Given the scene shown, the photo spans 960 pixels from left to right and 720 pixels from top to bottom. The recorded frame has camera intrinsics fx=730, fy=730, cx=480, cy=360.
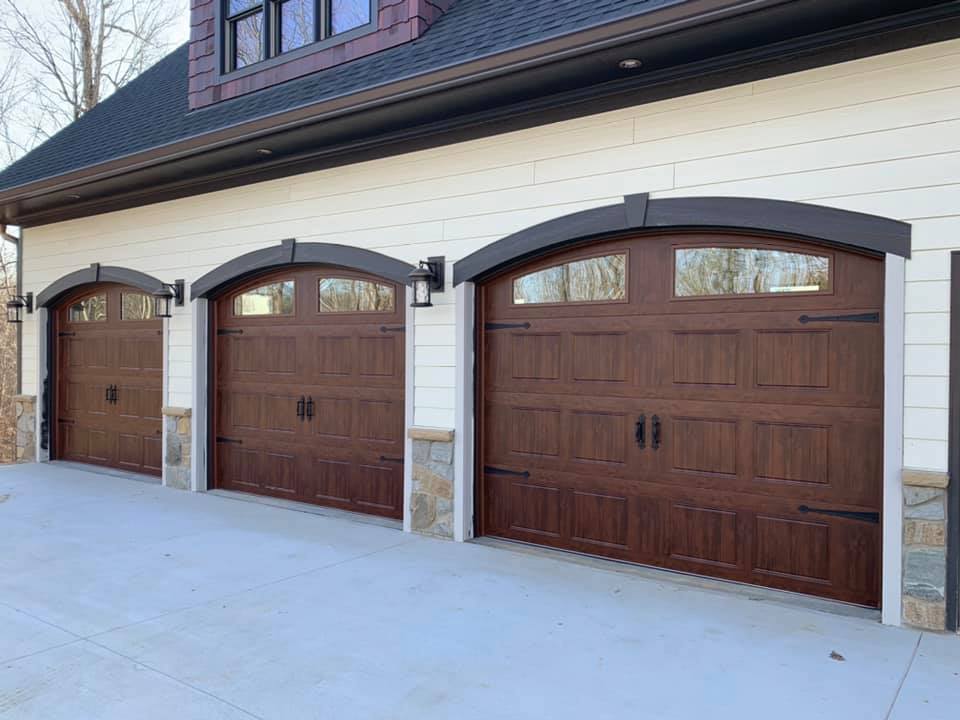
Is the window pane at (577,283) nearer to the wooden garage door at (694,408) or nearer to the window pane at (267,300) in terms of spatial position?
the wooden garage door at (694,408)

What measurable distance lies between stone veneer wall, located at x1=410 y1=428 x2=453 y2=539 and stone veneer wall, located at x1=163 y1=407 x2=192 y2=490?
2.95 m

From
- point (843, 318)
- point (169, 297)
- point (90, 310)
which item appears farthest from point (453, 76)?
point (90, 310)

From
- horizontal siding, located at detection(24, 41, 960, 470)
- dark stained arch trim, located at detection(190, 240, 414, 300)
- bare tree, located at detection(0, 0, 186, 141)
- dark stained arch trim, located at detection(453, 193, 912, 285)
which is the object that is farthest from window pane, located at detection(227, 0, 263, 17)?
bare tree, located at detection(0, 0, 186, 141)

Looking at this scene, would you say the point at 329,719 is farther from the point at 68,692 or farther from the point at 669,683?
the point at 669,683

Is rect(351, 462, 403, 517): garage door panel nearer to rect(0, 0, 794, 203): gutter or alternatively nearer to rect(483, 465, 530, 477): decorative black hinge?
rect(483, 465, 530, 477): decorative black hinge

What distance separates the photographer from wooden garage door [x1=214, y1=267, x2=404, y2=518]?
20.2ft

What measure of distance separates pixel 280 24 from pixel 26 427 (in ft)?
20.0

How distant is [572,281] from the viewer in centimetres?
520

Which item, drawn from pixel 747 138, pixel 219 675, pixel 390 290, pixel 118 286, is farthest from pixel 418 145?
pixel 118 286

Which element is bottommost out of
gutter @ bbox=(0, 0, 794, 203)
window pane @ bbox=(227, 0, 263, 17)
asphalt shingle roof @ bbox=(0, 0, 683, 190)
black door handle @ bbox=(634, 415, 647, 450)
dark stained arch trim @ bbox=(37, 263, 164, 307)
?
black door handle @ bbox=(634, 415, 647, 450)

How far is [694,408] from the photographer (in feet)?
15.3

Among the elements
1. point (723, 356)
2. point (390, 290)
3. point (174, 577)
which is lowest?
point (174, 577)

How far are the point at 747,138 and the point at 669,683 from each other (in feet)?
10.1

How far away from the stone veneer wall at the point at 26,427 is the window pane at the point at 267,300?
12.8ft
